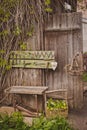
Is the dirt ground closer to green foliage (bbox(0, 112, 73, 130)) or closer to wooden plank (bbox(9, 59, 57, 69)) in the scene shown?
green foliage (bbox(0, 112, 73, 130))

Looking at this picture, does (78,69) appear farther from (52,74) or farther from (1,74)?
(1,74)

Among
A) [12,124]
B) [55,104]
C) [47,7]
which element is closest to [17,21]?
[47,7]

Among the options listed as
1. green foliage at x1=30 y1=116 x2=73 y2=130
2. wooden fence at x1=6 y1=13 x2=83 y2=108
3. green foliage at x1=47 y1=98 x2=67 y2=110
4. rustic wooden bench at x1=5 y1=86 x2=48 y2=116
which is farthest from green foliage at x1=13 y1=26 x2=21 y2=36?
green foliage at x1=30 y1=116 x2=73 y2=130

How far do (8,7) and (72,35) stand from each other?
1.67m

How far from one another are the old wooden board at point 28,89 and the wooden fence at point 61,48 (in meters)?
0.17

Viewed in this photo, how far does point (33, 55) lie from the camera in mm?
6230

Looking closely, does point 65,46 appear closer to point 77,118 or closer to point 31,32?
point 31,32

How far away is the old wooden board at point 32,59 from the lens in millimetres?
6090

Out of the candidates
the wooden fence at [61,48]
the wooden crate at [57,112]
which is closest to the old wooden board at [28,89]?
the wooden fence at [61,48]

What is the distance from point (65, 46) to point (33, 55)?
2.61 ft

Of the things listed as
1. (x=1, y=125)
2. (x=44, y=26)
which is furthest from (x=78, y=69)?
(x=1, y=125)

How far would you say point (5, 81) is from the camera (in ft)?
21.7

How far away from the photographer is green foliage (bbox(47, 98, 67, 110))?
5818 mm

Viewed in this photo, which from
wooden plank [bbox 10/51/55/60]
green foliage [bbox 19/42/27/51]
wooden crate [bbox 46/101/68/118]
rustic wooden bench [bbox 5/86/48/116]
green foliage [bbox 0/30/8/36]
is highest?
green foliage [bbox 0/30/8/36]
